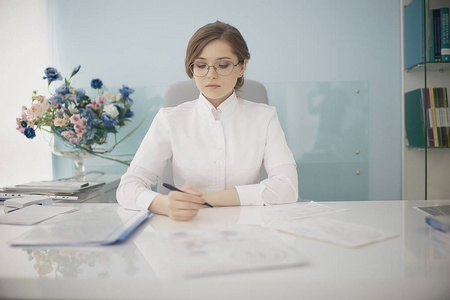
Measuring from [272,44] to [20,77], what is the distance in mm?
1643

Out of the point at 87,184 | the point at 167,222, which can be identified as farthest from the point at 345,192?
the point at 167,222

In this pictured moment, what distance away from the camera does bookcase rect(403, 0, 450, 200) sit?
2119 mm

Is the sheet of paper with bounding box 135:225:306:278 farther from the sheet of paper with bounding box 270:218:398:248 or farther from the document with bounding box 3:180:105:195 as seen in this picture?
the document with bounding box 3:180:105:195

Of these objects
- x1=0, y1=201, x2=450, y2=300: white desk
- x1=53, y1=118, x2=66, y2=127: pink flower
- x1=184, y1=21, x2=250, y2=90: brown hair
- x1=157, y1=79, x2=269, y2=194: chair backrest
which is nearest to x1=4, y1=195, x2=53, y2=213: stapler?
x1=0, y1=201, x2=450, y2=300: white desk

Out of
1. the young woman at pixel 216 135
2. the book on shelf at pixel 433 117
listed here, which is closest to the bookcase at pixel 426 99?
the book on shelf at pixel 433 117

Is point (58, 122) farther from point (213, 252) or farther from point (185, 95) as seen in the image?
point (213, 252)

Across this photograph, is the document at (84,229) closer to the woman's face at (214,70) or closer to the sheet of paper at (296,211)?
the sheet of paper at (296,211)

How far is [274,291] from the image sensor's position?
0.47 meters

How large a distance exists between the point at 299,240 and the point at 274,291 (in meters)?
0.21

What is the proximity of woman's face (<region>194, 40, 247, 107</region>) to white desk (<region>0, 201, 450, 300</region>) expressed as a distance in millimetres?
802

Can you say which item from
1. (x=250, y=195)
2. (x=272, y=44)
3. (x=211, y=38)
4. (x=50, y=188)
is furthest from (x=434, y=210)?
(x=272, y=44)

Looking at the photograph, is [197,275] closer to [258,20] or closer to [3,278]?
[3,278]

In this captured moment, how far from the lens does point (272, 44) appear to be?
2457 millimetres

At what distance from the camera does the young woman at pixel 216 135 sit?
128cm
